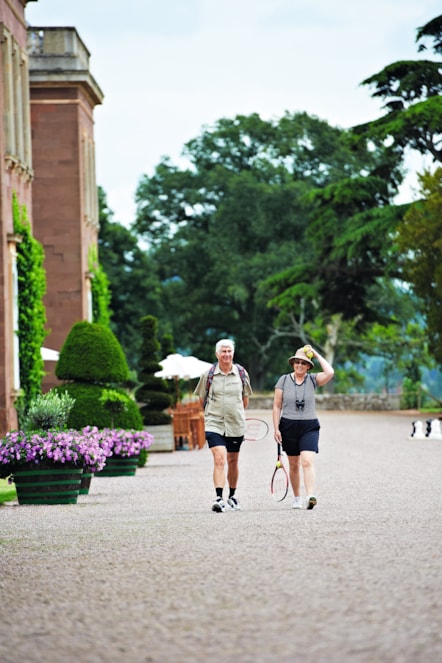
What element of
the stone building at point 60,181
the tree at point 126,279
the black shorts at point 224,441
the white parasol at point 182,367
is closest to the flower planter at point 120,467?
the black shorts at point 224,441

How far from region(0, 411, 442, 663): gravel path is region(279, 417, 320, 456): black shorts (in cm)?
68

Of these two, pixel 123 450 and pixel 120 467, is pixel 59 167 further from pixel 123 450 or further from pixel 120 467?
pixel 123 450

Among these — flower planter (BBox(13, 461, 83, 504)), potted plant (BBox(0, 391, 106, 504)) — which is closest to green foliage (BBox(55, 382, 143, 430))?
potted plant (BBox(0, 391, 106, 504))

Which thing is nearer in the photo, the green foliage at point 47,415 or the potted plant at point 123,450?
the green foliage at point 47,415

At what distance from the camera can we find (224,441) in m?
14.3

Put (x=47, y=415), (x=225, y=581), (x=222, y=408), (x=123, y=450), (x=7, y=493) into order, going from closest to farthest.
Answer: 1. (x=225, y=581)
2. (x=222, y=408)
3. (x=47, y=415)
4. (x=7, y=493)
5. (x=123, y=450)

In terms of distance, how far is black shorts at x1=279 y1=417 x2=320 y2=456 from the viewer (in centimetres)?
1408

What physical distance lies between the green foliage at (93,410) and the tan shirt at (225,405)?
8282mm

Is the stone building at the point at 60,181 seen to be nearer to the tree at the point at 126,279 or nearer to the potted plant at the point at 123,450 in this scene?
the potted plant at the point at 123,450

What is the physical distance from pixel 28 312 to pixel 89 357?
26.3 feet

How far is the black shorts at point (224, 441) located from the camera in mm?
14250

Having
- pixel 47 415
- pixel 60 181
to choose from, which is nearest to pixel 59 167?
pixel 60 181

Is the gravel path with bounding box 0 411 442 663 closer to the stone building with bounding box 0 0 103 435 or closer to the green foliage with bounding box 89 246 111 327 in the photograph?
the stone building with bounding box 0 0 103 435

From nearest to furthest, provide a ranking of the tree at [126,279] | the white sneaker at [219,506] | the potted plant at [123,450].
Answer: the white sneaker at [219,506], the potted plant at [123,450], the tree at [126,279]
